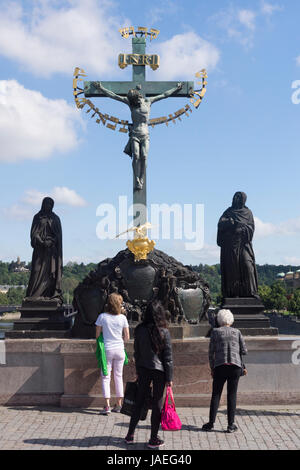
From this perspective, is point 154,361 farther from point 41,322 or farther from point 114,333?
point 41,322

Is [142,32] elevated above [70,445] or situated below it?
above

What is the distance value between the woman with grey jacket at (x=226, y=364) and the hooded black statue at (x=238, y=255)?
10.8 feet

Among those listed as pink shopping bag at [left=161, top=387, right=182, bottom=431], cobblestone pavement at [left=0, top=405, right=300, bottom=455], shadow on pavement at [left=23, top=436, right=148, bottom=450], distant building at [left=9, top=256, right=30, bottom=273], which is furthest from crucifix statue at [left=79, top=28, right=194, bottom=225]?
distant building at [left=9, top=256, right=30, bottom=273]

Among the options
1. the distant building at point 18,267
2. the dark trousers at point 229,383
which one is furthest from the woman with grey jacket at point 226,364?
the distant building at point 18,267

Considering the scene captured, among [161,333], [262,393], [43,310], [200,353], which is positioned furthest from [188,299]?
[161,333]

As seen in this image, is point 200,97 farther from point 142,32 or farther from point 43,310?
point 43,310

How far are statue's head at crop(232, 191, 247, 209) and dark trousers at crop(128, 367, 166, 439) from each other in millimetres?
5277

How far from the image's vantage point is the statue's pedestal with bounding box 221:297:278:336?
973 centimetres

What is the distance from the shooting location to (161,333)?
602cm

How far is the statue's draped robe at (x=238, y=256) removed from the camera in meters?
10.2

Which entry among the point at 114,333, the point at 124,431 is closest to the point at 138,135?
the point at 114,333

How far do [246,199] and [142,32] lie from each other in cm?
545

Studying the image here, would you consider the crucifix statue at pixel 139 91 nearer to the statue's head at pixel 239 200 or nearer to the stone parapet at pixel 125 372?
the statue's head at pixel 239 200
